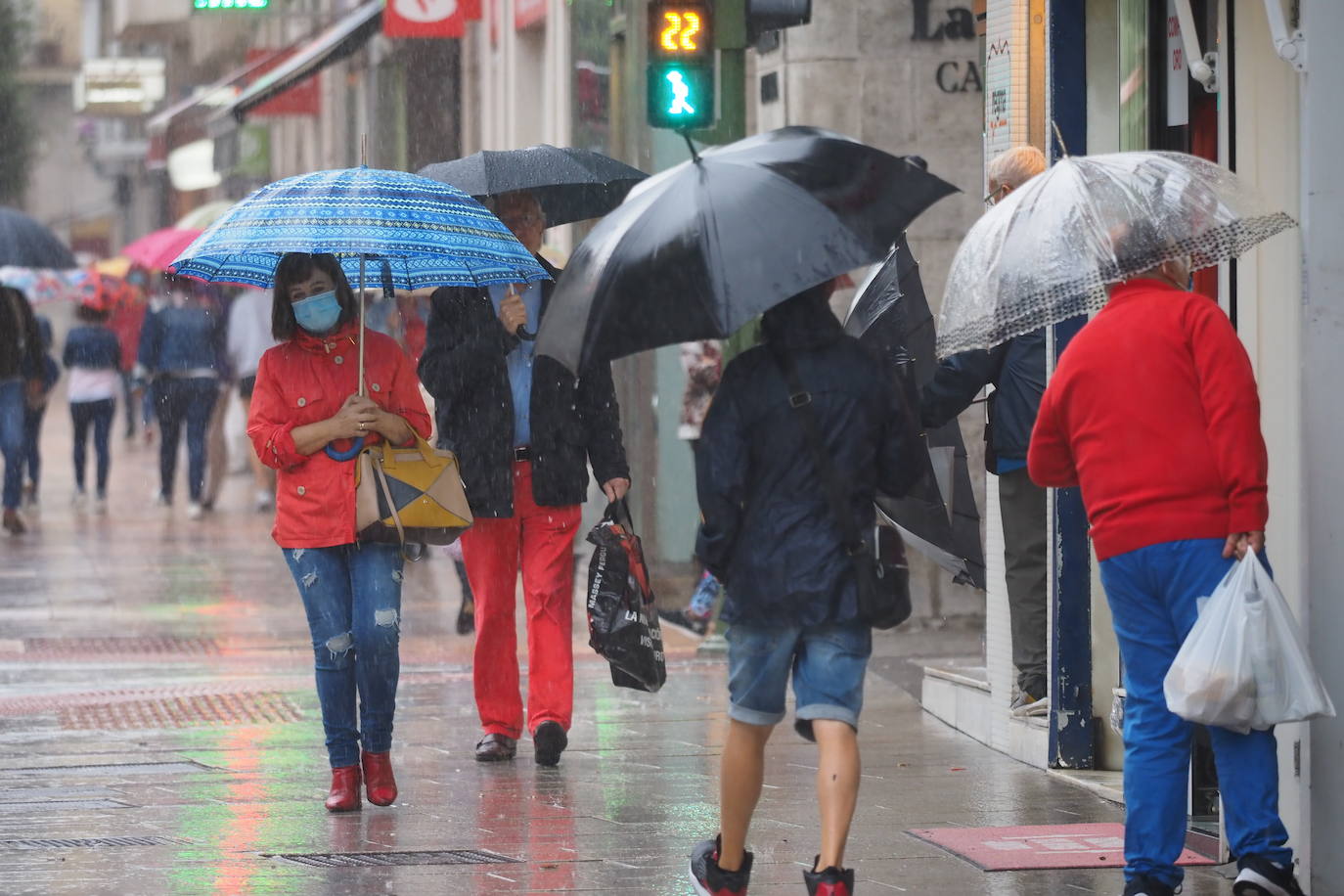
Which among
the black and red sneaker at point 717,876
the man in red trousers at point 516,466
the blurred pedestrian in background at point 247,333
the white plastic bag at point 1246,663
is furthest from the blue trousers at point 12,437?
the white plastic bag at point 1246,663

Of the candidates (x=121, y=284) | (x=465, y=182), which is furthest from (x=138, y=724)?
(x=121, y=284)

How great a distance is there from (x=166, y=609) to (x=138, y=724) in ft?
14.2

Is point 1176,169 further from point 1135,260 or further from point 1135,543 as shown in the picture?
point 1135,543

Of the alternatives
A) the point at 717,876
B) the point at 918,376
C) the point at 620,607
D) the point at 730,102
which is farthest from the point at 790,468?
the point at 730,102

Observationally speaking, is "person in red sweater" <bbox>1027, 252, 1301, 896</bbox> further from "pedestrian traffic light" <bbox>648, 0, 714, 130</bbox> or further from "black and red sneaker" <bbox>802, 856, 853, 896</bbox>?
"pedestrian traffic light" <bbox>648, 0, 714, 130</bbox>

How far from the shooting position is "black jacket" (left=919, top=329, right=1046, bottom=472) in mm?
7777

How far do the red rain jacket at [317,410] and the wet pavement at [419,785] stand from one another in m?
0.94

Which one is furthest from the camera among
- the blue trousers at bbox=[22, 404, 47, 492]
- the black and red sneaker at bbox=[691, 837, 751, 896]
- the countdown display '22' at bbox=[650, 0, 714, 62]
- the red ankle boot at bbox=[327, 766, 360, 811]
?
the blue trousers at bbox=[22, 404, 47, 492]

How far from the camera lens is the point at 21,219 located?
63.4 feet

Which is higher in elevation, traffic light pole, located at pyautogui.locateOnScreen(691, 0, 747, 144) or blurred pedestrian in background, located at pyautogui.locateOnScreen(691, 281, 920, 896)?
traffic light pole, located at pyautogui.locateOnScreen(691, 0, 747, 144)

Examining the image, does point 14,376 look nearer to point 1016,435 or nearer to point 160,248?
point 160,248

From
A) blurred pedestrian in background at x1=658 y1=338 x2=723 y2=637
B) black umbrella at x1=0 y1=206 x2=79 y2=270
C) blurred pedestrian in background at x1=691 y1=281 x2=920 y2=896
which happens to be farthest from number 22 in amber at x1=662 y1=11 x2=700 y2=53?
black umbrella at x1=0 y1=206 x2=79 y2=270

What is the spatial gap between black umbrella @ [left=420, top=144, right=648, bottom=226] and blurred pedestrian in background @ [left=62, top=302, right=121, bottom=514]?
12218 millimetres

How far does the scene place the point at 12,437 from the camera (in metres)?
18.4
